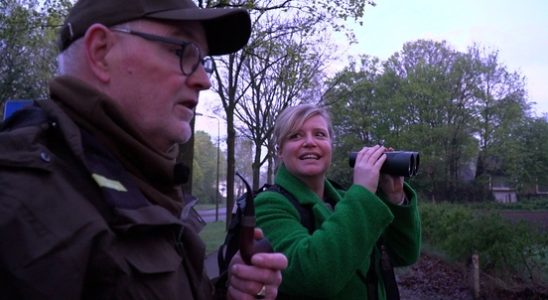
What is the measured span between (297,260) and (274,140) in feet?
3.07

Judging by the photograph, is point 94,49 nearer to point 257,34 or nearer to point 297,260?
point 297,260

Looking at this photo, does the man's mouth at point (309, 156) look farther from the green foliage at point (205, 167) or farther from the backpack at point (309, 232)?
the green foliage at point (205, 167)

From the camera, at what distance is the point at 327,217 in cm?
253

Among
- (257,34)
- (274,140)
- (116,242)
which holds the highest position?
(257,34)

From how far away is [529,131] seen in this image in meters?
43.6

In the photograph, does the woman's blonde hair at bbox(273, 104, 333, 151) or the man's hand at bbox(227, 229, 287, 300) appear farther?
the woman's blonde hair at bbox(273, 104, 333, 151)

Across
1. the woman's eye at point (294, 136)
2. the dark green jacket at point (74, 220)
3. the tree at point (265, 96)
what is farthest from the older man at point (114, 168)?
the tree at point (265, 96)

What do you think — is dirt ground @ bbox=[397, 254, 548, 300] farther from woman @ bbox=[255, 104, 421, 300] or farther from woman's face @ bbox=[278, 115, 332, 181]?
woman's face @ bbox=[278, 115, 332, 181]

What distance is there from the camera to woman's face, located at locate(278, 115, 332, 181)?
2.69m

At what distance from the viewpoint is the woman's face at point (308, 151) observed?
8.84 feet

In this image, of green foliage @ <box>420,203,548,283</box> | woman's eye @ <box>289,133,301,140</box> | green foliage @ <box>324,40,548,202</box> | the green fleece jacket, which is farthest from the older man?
green foliage @ <box>324,40,548,202</box>

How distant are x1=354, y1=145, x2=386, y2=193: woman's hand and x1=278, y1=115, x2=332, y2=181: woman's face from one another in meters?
0.24

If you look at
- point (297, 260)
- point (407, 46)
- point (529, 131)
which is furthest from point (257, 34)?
point (529, 131)

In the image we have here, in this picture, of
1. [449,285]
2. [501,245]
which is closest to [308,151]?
[501,245]
